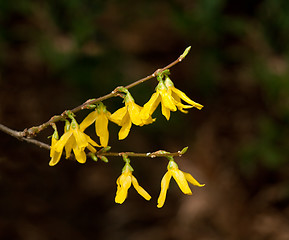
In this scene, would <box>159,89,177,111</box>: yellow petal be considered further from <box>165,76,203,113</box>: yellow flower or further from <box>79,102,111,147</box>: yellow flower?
<box>79,102,111,147</box>: yellow flower

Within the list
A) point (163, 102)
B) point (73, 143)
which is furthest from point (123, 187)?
point (163, 102)

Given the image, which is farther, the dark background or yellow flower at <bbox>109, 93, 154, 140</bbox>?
the dark background

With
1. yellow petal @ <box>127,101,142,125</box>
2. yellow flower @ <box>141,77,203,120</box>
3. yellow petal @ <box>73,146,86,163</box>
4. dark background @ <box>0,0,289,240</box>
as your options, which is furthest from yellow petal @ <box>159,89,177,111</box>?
dark background @ <box>0,0,289,240</box>

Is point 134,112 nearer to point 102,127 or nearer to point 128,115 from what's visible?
point 128,115

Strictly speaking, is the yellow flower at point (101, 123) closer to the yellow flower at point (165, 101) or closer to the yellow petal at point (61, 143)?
the yellow petal at point (61, 143)

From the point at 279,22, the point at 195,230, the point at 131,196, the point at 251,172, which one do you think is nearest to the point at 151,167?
the point at 131,196

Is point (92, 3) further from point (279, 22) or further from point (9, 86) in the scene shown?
point (279, 22)

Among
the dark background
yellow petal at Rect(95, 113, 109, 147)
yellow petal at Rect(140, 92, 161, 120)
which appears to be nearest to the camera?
yellow petal at Rect(140, 92, 161, 120)
